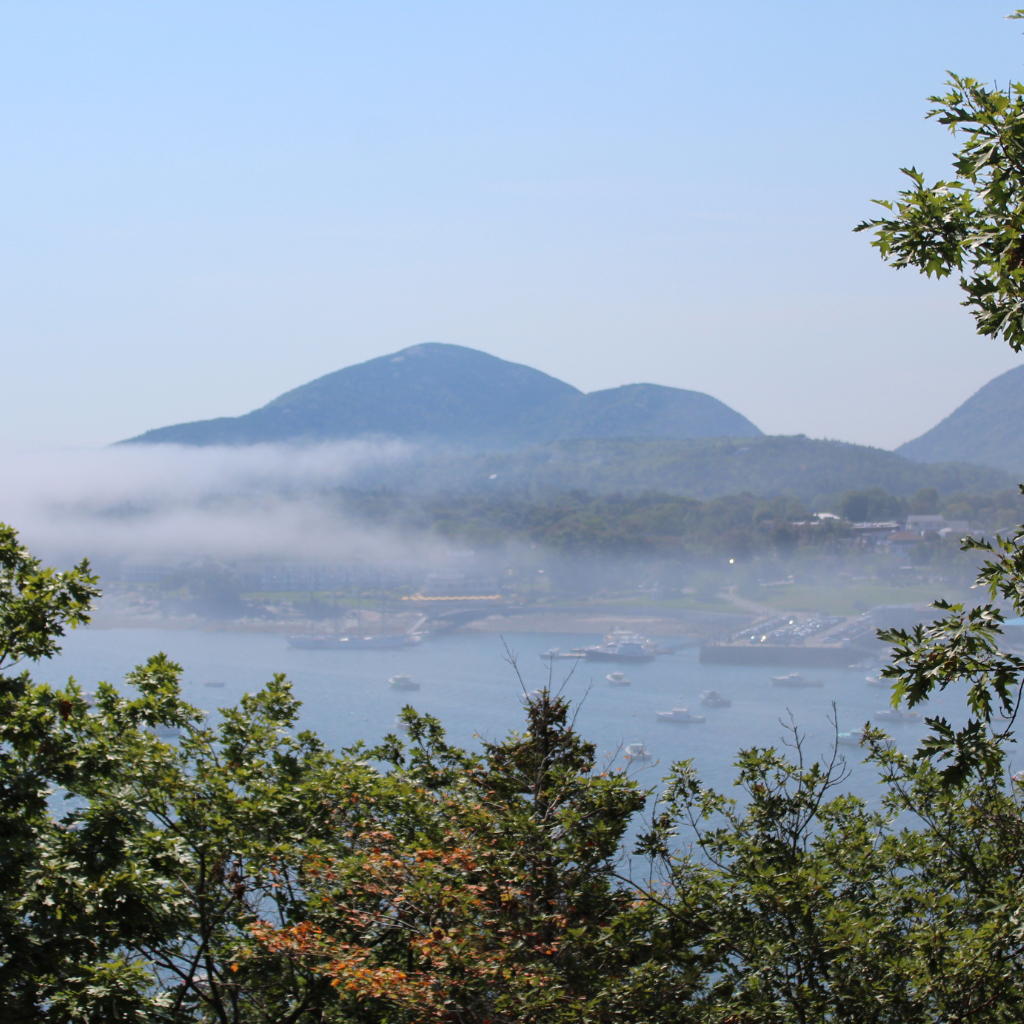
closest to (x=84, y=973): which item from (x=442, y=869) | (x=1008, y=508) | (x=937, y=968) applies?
(x=442, y=869)

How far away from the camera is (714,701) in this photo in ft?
134

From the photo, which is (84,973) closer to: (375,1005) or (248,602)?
(375,1005)

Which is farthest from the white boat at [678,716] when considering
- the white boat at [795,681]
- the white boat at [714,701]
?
the white boat at [795,681]

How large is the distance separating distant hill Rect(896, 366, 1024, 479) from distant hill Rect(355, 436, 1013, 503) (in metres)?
22.2

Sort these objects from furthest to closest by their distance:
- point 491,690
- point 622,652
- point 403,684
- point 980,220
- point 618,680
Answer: point 622,652 < point 618,680 < point 403,684 < point 491,690 < point 980,220

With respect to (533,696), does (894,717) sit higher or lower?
lower

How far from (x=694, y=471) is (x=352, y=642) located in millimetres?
76106

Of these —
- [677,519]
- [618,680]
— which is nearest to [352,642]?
[618,680]

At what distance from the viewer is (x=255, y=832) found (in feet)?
21.0

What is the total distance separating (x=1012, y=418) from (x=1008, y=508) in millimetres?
70088

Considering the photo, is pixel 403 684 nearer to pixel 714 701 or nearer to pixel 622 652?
pixel 714 701

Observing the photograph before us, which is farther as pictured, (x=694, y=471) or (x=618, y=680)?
(x=694, y=471)

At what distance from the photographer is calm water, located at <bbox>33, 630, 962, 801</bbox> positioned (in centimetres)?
3148

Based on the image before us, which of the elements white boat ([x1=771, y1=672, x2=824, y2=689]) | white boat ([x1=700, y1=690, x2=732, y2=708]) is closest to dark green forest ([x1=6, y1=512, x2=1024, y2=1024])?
white boat ([x1=700, y1=690, x2=732, y2=708])
